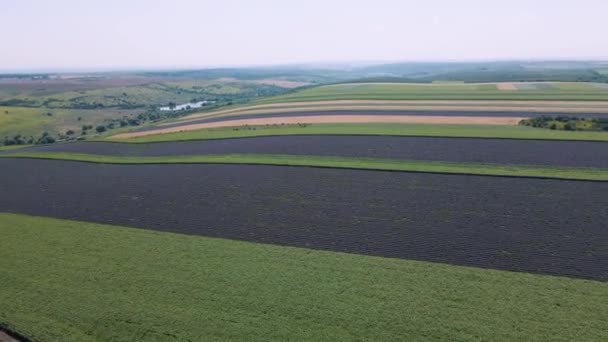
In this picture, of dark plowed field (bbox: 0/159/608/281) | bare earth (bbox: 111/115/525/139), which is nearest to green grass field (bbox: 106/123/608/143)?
bare earth (bbox: 111/115/525/139)

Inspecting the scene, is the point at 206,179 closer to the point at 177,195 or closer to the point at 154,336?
the point at 177,195

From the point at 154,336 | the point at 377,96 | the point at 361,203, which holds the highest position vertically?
the point at 377,96

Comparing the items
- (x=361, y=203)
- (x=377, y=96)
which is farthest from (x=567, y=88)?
(x=361, y=203)

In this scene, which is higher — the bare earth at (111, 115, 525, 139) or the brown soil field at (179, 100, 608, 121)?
the brown soil field at (179, 100, 608, 121)

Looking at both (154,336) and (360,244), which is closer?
(154,336)

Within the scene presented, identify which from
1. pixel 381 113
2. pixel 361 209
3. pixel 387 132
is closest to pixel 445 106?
pixel 381 113

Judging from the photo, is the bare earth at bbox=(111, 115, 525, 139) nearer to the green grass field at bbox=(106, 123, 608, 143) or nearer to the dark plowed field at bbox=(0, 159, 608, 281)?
the green grass field at bbox=(106, 123, 608, 143)

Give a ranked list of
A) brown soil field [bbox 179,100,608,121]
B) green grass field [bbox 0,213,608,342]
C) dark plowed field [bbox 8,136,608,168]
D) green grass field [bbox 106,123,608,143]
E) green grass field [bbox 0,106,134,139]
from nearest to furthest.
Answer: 1. green grass field [bbox 0,213,608,342]
2. dark plowed field [bbox 8,136,608,168]
3. green grass field [bbox 106,123,608,143]
4. brown soil field [bbox 179,100,608,121]
5. green grass field [bbox 0,106,134,139]
